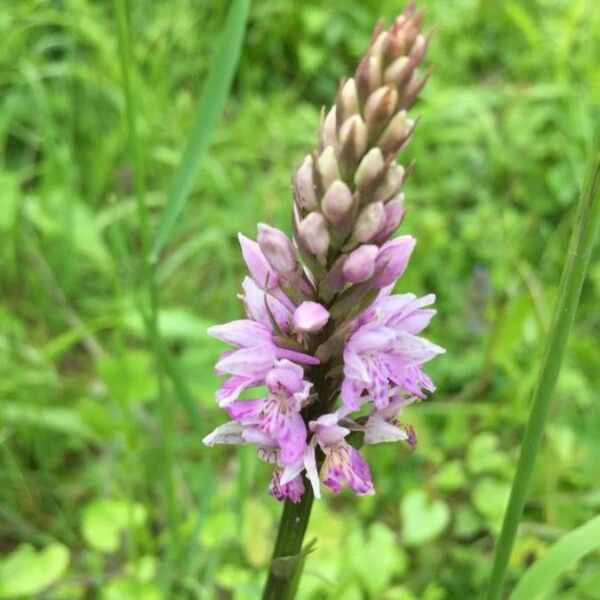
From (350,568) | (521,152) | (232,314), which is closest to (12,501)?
(232,314)

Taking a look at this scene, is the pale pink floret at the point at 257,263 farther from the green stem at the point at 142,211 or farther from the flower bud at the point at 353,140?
the green stem at the point at 142,211

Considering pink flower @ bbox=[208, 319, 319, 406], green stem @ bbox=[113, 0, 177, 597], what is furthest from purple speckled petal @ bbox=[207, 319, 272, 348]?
green stem @ bbox=[113, 0, 177, 597]

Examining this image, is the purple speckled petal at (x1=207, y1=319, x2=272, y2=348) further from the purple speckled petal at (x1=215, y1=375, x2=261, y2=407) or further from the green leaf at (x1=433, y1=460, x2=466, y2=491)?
the green leaf at (x1=433, y1=460, x2=466, y2=491)

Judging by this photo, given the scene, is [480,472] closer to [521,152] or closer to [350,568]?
[350,568]

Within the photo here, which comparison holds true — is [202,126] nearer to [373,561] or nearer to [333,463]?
[333,463]

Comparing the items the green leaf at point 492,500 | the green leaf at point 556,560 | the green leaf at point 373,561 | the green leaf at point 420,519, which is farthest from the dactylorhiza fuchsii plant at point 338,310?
the green leaf at point 492,500

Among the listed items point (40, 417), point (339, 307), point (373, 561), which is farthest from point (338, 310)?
point (40, 417)

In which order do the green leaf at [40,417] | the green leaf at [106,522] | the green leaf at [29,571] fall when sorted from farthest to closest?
the green leaf at [40,417] < the green leaf at [106,522] < the green leaf at [29,571]

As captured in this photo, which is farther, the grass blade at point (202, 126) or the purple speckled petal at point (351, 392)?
the grass blade at point (202, 126)

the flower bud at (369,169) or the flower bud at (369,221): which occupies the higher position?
the flower bud at (369,169)
